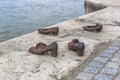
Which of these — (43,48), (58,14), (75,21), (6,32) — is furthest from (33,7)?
(43,48)

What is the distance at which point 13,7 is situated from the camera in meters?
12.8

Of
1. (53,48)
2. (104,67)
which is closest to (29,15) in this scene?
(53,48)

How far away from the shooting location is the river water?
9039 millimetres

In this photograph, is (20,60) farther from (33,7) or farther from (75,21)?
(33,7)

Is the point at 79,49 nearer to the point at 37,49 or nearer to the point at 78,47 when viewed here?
the point at 78,47

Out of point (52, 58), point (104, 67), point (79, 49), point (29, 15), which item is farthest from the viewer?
point (29, 15)

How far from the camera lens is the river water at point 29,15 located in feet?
29.7

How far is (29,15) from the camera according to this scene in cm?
1108

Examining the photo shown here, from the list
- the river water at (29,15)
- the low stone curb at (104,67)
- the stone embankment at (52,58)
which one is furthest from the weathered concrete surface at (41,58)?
the river water at (29,15)

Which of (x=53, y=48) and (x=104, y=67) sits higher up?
(x=53, y=48)

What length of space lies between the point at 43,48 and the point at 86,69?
2.06 ft

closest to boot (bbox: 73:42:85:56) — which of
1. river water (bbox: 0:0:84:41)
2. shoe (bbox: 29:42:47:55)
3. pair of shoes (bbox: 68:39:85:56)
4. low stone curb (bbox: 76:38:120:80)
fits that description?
pair of shoes (bbox: 68:39:85:56)

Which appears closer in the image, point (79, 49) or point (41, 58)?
point (41, 58)

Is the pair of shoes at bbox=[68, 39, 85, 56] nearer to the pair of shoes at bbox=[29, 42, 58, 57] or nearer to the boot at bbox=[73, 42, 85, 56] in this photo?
the boot at bbox=[73, 42, 85, 56]
